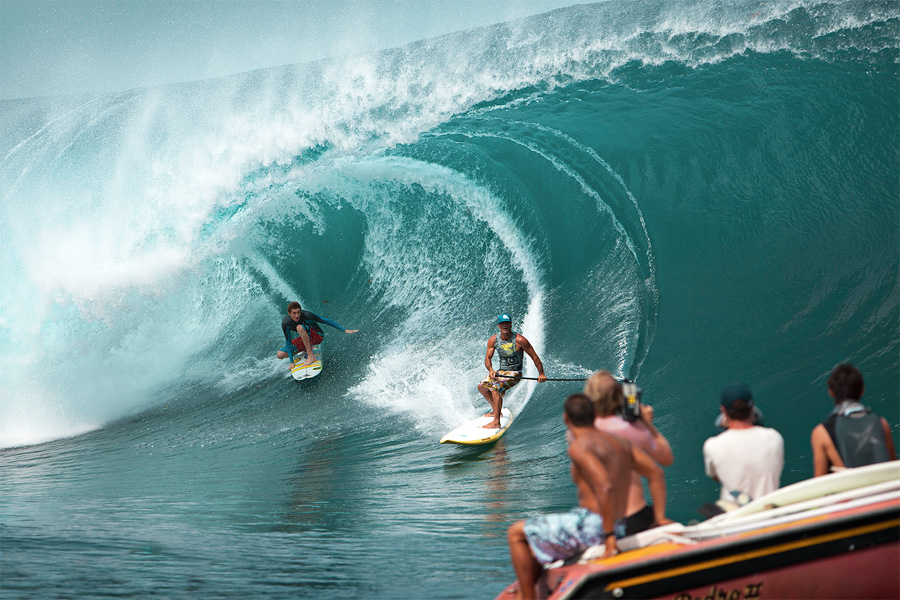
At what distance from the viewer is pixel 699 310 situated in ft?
29.7

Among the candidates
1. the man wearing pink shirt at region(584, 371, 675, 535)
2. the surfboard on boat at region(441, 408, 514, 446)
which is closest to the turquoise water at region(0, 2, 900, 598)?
the surfboard on boat at region(441, 408, 514, 446)

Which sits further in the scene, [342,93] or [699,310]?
[342,93]

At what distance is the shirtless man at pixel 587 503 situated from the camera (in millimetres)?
3297

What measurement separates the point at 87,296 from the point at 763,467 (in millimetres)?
12912

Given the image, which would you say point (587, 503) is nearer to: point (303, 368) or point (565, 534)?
point (565, 534)

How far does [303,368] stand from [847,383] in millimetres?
8957

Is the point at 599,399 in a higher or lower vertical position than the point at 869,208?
lower

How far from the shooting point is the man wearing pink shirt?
11.5 feet

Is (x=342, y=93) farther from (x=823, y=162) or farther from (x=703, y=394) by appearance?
(x=703, y=394)

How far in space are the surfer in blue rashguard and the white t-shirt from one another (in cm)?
825

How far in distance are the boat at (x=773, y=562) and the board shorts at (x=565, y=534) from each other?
0.11 meters

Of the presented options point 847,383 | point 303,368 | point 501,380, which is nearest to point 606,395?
point 847,383

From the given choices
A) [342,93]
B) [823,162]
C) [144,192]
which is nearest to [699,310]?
[823,162]

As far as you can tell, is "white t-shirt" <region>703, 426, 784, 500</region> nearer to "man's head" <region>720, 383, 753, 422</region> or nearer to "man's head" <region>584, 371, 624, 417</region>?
"man's head" <region>720, 383, 753, 422</region>
